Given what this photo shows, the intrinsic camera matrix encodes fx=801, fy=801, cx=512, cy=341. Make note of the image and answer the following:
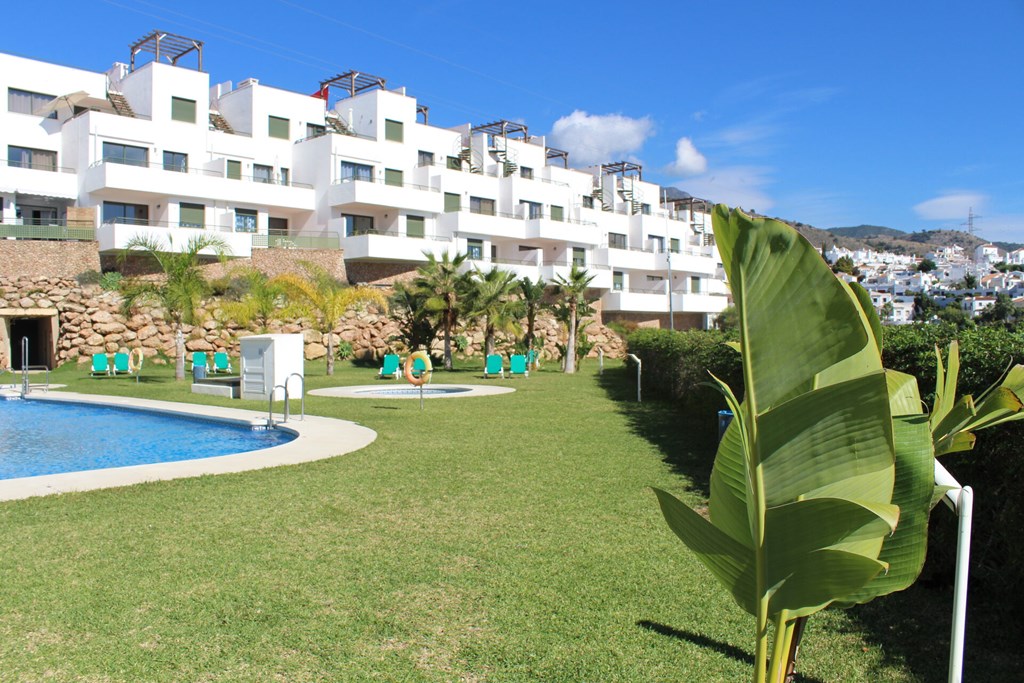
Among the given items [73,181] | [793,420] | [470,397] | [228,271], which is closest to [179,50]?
[73,181]

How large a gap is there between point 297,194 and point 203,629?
35.2m

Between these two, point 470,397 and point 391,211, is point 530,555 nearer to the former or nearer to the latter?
point 470,397

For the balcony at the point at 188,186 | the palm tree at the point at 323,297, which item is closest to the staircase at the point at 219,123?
the balcony at the point at 188,186

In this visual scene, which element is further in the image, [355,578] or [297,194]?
[297,194]

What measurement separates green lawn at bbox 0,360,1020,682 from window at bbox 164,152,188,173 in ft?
95.3

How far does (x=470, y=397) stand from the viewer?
63.6ft

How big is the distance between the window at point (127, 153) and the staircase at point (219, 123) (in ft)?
15.6

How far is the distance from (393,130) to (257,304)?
17977mm

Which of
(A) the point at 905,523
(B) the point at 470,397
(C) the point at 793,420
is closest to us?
(C) the point at 793,420

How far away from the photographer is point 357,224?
130ft

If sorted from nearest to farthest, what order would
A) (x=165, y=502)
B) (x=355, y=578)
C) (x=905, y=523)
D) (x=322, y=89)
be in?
(x=905, y=523), (x=355, y=578), (x=165, y=502), (x=322, y=89)

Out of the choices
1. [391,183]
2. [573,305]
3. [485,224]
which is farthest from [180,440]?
[485,224]

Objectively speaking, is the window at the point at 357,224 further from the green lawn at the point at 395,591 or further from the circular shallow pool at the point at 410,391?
the green lawn at the point at 395,591

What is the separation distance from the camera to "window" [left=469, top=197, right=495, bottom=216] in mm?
45094
